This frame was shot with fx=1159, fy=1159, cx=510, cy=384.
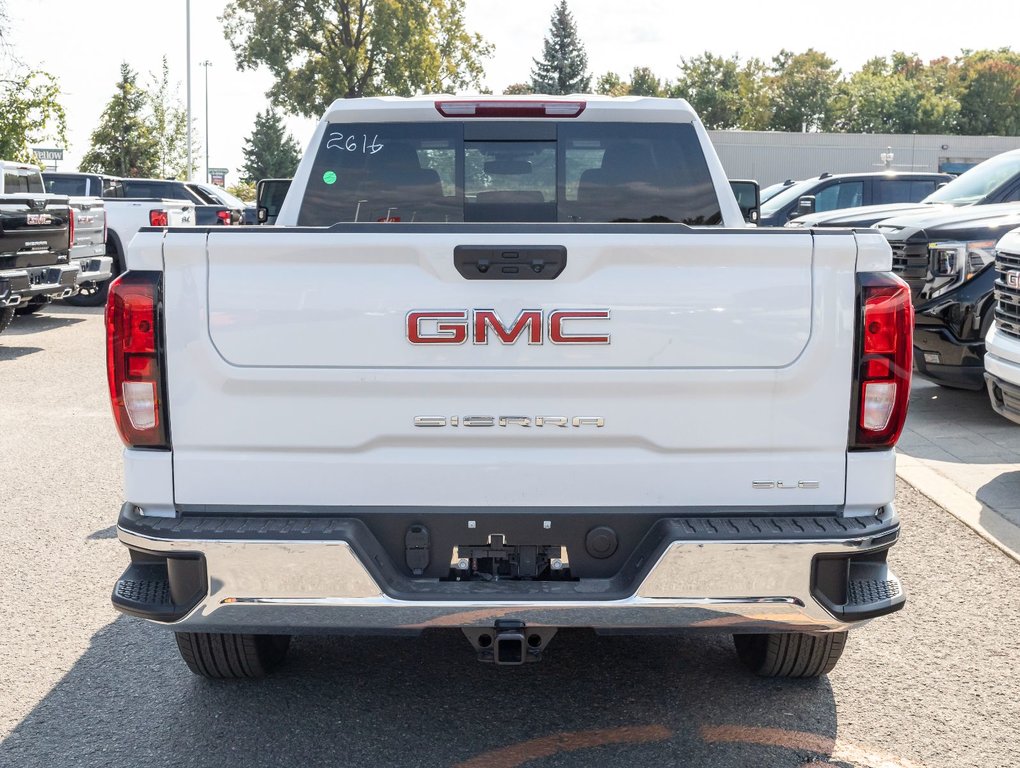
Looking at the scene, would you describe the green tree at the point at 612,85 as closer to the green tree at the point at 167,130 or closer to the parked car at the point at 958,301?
the green tree at the point at 167,130

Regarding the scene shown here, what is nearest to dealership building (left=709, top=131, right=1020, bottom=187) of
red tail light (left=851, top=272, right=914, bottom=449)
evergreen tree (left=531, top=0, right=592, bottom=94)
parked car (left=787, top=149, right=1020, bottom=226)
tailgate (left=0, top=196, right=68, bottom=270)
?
evergreen tree (left=531, top=0, right=592, bottom=94)

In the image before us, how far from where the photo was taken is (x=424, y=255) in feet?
10.5

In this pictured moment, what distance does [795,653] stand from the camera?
394 cm

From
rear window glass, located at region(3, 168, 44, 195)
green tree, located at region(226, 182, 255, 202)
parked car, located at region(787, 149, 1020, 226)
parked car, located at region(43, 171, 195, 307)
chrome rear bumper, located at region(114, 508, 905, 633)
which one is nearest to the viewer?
chrome rear bumper, located at region(114, 508, 905, 633)

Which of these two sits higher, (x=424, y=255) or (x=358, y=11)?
(x=358, y=11)

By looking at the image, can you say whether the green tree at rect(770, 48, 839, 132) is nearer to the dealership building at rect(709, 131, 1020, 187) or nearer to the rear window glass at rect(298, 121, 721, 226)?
the dealership building at rect(709, 131, 1020, 187)

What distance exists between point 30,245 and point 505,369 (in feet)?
37.7

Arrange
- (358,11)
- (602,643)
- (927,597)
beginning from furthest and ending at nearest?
(358,11), (927,597), (602,643)

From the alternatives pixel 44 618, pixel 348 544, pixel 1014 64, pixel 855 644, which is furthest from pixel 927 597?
pixel 1014 64

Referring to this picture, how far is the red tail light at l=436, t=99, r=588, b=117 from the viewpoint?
16.0 feet

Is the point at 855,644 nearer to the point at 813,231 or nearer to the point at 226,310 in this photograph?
the point at 813,231

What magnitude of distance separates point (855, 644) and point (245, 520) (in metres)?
2.55

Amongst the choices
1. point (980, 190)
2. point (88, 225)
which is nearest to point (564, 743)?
point (980, 190)

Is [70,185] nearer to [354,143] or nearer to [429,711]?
[354,143]
